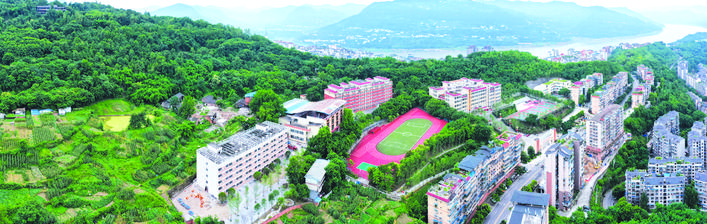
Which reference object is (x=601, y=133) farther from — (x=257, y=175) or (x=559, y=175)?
(x=257, y=175)

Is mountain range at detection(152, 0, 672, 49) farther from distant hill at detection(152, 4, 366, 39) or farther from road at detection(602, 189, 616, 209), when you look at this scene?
road at detection(602, 189, 616, 209)

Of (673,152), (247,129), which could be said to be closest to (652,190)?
(673,152)

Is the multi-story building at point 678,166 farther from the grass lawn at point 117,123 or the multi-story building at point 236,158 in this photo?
the grass lawn at point 117,123

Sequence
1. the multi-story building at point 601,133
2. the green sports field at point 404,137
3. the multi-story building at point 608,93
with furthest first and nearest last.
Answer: the multi-story building at point 608,93 < the multi-story building at point 601,133 < the green sports field at point 404,137

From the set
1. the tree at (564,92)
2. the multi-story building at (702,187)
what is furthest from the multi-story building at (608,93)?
the multi-story building at (702,187)

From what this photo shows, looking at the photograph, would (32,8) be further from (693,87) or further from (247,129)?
(693,87)

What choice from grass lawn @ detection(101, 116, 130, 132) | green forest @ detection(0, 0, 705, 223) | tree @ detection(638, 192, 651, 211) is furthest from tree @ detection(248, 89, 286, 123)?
tree @ detection(638, 192, 651, 211)

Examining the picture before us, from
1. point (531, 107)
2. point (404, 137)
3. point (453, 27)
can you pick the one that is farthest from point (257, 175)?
point (453, 27)
